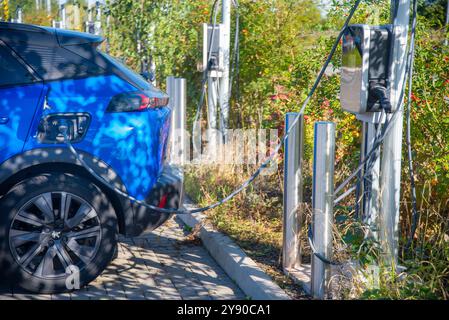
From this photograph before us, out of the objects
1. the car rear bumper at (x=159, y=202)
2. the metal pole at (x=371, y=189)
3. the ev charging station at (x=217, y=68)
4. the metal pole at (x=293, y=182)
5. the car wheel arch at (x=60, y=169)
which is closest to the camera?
the metal pole at (x=371, y=189)

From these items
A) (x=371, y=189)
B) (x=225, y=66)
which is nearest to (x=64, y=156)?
(x=371, y=189)

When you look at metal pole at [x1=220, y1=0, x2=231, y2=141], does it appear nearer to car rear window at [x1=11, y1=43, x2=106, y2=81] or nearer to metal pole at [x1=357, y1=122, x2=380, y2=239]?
car rear window at [x1=11, y1=43, x2=106, y2=81]

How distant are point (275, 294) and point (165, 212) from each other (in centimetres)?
→ 110

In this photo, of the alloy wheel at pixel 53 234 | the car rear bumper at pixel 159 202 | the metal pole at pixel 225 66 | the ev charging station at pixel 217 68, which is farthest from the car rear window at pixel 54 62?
the metal pole at pixel 225 66

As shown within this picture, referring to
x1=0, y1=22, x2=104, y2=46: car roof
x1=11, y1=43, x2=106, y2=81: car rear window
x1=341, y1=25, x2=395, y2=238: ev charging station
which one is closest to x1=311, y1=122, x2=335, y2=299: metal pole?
x1=341, y1=25, x2=395, y2=238: ev charging station

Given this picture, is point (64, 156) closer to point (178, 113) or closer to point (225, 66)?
point (178, 113)

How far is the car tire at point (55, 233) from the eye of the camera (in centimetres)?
519

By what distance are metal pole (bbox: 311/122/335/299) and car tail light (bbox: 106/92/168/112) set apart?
1.37 metres

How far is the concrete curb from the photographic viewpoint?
16.7 feet

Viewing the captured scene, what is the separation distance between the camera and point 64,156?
525 centimetres

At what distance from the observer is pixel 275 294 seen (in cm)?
498

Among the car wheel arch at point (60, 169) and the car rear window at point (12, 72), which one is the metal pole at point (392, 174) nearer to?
the car wheel arch at point (60, 169)

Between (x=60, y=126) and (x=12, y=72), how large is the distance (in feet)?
1.70
